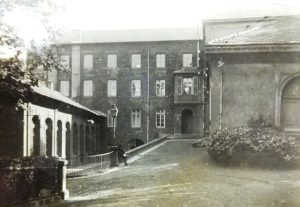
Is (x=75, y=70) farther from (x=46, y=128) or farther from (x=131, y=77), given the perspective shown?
(x=46, y=128)

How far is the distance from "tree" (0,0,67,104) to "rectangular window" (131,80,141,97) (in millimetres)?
33232

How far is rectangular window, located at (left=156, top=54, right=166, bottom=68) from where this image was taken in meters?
47.9

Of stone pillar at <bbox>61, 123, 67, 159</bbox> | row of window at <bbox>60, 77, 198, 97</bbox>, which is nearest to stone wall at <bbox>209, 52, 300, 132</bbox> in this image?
stone pillar at <bbox>61, 123, 67, 159</bbox>

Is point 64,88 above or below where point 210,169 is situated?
above

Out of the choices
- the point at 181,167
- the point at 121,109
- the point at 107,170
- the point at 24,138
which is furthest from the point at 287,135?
the point at 121,109

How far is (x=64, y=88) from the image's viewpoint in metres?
50.1

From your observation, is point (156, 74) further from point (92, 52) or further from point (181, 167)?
point (181, 167)

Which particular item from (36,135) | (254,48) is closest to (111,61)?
(36,135)

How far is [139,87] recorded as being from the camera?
48.5m

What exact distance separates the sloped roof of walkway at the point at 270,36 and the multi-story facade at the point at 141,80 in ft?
82.9

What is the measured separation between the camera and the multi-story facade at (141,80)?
46.6 m

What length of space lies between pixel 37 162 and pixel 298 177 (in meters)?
7.41

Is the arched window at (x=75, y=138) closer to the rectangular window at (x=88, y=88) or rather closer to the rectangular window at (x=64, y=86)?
the rectangular window at (x=88, y=88)

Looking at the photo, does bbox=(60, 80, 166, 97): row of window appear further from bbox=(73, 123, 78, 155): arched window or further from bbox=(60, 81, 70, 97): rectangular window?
bbox=(73, 123, 78, 155): arched window
